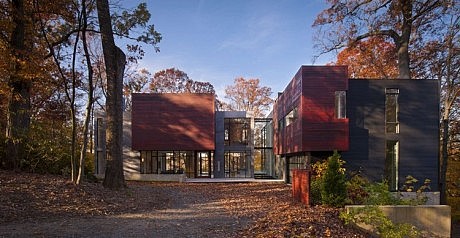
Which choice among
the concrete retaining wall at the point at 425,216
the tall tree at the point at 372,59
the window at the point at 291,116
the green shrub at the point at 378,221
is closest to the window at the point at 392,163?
the window at the point at 291,116

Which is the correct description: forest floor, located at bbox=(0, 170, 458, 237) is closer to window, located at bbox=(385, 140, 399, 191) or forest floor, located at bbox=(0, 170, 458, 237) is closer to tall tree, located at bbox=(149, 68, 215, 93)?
window, located at bbox=(385, 140, 399, 191)

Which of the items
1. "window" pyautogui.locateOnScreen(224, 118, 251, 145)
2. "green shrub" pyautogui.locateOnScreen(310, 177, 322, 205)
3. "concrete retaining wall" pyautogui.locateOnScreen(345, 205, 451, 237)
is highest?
"window" pyautogui.locateOnScreen(224, 118, 251, 145)

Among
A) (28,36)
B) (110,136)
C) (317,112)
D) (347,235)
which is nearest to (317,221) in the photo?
(347,235)

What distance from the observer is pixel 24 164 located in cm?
1344

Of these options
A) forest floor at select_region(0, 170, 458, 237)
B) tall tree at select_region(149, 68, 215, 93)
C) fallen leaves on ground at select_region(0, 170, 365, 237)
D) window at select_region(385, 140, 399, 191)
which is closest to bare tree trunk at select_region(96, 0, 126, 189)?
fallen leaves on ground at select_region(0, 170, 365, 237)

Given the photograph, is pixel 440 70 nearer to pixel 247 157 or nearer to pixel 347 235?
pixel 247 157

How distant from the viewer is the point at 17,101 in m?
13.5

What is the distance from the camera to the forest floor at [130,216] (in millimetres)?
7254

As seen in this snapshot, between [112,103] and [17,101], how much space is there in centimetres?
367

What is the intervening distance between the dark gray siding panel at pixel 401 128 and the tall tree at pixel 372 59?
647cm

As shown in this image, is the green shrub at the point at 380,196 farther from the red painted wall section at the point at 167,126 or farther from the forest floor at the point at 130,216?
the red painted wall section at the point at 167,126

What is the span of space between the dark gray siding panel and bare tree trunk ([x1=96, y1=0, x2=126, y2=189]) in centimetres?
1077

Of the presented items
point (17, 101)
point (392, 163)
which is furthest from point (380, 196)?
point (17, 101)

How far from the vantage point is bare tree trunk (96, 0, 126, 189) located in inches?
521
